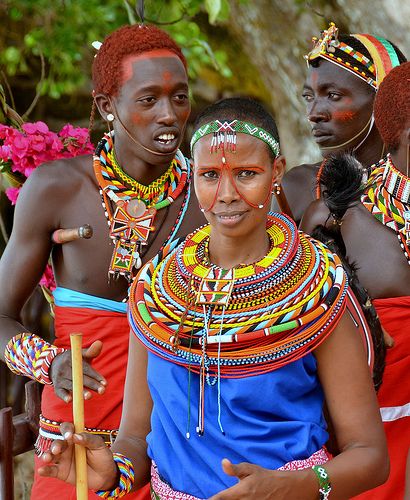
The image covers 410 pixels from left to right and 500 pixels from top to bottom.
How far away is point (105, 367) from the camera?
3904mm

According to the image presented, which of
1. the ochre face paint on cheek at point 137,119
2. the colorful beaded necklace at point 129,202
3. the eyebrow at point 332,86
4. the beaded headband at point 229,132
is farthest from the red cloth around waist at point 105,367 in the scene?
the eyebrow at point 332,86

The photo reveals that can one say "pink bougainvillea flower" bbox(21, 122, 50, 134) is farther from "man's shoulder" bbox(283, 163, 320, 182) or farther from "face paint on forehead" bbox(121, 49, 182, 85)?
"man's shoulder" bbox(283, 163, 320, 182)

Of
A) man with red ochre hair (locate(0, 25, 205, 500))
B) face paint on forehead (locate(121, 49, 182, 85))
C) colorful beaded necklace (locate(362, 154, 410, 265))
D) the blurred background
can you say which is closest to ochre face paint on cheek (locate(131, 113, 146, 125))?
man with red ochre hair (locate(0, 25, 205, 500))

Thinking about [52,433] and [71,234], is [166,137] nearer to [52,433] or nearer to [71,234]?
[71,234]

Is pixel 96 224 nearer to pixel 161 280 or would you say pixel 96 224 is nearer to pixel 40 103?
pixel 161 280

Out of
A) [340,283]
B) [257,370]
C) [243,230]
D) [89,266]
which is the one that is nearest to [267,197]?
[243,230]

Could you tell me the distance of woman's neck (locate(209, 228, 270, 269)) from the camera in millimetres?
2824

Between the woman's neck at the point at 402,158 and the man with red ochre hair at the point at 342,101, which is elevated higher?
the woman's neck at the point at 402,158

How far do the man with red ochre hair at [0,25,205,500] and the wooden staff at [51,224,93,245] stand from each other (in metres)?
0.04

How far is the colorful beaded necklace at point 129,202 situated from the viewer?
3.96m

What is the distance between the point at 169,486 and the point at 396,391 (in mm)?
1440

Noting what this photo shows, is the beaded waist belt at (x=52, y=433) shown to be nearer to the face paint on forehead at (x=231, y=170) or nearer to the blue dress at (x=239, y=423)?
the blue dress at (x=239, y=423)

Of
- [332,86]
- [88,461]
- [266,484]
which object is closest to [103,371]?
[88,461]

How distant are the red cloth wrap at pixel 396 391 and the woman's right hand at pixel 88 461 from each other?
1531 millimetres
